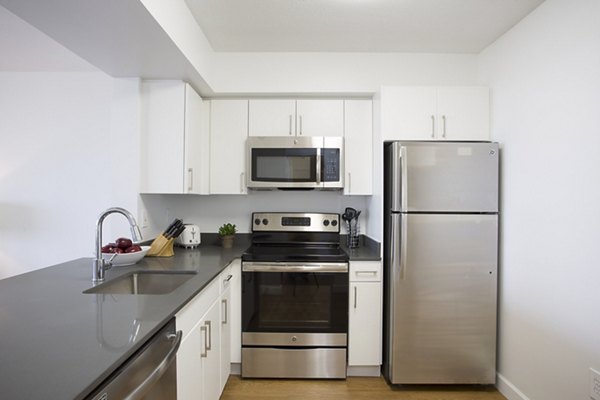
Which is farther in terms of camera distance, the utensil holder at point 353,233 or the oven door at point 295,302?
the utensil holder at point 353,233

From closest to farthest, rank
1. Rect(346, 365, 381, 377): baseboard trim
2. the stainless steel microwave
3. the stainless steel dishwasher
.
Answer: the stainless steel dishwasher < Rect(346, 365, 381, 377): baseboard trim < the stainless steel microwave

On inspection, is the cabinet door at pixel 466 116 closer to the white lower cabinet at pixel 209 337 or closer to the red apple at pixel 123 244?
the white lower cabinet at pixel 209 337

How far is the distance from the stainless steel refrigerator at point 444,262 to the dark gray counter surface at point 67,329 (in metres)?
1.27

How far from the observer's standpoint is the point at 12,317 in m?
1.05

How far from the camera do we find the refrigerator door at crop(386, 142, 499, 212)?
6.91ft

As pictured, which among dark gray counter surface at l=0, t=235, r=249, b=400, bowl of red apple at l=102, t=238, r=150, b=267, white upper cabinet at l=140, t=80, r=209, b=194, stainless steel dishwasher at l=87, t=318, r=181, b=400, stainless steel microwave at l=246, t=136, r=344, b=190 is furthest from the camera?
stainless steel microwave at l=246, t=136, r=344, b=190

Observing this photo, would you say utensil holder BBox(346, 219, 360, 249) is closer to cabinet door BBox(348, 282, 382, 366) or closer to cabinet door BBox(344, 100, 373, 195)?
cabinet door BBox(344, 100, 373, 195)

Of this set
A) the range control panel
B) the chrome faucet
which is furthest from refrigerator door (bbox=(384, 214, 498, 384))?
the chrome faucet

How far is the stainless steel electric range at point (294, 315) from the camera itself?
2.24 m

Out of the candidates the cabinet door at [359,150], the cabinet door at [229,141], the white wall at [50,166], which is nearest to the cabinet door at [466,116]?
the cabinet door at [359,150]

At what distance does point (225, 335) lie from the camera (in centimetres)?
208

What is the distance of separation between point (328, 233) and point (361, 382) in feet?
3.65

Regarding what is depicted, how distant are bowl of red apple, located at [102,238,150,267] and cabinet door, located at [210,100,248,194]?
0.86 meters

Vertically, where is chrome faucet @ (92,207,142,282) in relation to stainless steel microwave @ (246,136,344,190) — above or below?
below
